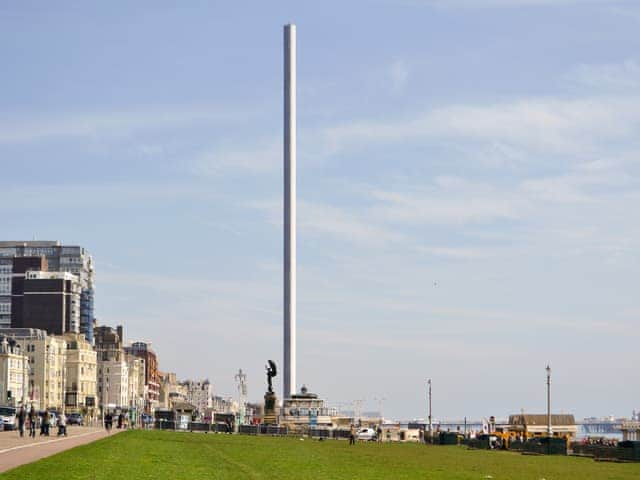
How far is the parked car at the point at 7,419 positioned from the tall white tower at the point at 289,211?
72.5 metres

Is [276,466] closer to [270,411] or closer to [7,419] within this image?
[7,419]

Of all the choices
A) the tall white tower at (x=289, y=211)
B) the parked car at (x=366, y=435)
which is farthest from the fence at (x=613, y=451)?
the tall white tower at (x=289, y=211)

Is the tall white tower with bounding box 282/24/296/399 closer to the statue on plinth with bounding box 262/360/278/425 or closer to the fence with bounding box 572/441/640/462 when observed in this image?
the statue on plinth with bounding box 262/360/278/425

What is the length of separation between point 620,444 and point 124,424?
2762 inches

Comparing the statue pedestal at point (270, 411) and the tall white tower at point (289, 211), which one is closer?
the statue pedestal at point (270, 411)

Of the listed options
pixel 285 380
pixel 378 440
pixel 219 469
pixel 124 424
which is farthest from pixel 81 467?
pixel 285 380

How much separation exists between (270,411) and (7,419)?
34.9 meters

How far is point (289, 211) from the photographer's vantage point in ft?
562

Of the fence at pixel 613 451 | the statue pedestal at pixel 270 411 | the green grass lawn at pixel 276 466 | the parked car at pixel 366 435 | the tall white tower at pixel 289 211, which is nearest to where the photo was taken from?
the green grass lawn at pixel 276 466

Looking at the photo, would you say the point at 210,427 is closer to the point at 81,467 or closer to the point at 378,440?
the point at 378,440

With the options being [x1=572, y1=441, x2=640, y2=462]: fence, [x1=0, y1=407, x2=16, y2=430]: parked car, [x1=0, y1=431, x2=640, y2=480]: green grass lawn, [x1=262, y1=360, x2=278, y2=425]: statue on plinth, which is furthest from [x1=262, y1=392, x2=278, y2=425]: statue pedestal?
[x1=0, y1=431, x2=640, y2=480]: green grass lawn

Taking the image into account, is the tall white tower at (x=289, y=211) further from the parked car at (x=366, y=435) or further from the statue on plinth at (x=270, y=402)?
the parked car at (x=366, y=435)

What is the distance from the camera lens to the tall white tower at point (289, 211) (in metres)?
167

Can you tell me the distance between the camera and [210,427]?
112500 mm
